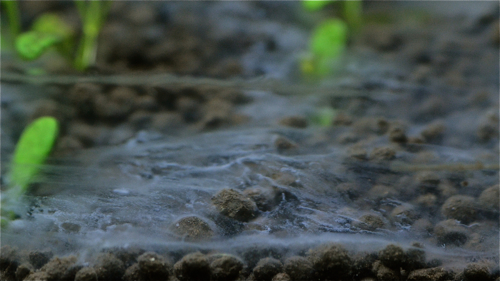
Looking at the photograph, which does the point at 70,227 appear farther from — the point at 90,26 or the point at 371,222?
the point at 90,26

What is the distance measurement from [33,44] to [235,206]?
0.87 meters

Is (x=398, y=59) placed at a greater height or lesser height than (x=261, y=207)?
greater

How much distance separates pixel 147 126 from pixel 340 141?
0.59 m

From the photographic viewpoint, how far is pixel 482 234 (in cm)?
80

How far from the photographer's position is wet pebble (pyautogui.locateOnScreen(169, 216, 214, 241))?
73 centimetres

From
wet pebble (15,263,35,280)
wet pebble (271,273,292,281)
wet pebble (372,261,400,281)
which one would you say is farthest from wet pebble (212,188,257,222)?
wet pebble (15,263,35,280)

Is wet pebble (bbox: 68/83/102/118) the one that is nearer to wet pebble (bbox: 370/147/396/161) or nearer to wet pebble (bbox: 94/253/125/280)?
wet pebble (bbox: 94/253/125/280)

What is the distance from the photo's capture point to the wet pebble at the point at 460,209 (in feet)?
2.77

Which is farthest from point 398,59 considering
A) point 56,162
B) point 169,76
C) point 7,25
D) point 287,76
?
point 7,25

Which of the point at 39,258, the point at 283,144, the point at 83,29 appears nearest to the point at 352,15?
the point at 283,144

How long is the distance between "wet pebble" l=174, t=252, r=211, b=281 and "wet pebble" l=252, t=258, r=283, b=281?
8 centimetres

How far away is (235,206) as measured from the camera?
78cm

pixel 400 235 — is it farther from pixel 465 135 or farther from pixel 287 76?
pixel 287 76

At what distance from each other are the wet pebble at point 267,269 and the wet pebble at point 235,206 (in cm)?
9
